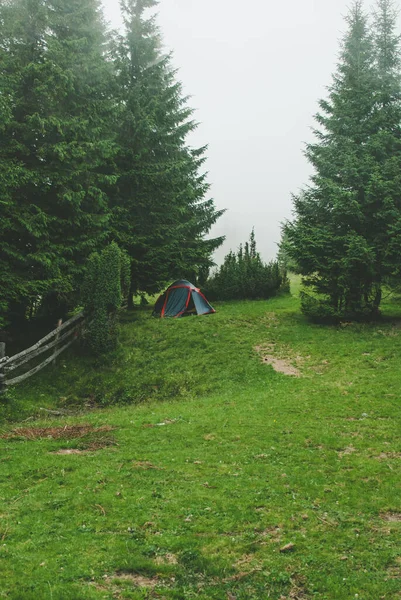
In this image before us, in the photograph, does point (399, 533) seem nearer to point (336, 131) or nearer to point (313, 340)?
point (313, 340)

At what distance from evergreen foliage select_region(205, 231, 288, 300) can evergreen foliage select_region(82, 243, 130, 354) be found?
1118 centimetres

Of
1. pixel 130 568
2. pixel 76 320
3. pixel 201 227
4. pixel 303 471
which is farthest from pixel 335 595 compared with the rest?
pixel 201 227

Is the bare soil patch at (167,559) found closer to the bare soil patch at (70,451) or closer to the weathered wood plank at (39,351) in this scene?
the bare soil patch at (70,451)

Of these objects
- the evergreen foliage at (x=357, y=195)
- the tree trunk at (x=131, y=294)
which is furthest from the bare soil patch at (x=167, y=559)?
the tree trunk at (x=131, y=294)

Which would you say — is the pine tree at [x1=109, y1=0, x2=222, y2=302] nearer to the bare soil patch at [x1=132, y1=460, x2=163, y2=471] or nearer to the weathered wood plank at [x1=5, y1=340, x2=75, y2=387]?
the weathered wood plank at [x1=5, y1=340, x2=75, y2=387]

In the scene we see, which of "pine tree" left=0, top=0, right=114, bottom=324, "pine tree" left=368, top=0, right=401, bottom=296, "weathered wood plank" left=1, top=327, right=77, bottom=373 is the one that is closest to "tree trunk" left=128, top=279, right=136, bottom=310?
"pine tree" left=0, top=0, right=114, bottom=324

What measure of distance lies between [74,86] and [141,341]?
12.7 meters

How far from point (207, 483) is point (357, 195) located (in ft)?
60.9

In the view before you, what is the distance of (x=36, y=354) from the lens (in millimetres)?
17156

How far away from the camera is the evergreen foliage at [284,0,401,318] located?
21.3 metres

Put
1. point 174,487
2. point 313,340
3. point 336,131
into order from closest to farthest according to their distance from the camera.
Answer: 1. point 174,487
2. point 313,340
3. point 336,131

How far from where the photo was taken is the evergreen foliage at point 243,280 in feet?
97.9

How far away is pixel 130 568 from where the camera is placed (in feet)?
19.1

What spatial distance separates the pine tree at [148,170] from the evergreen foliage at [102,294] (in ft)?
14.2
